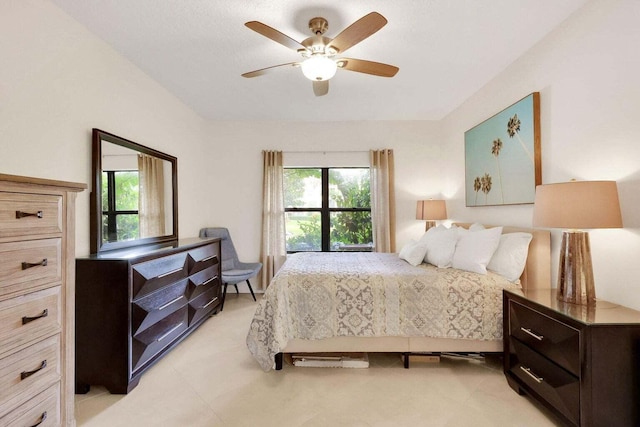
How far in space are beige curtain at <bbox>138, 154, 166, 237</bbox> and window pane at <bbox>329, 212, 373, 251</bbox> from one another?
7.78 feet

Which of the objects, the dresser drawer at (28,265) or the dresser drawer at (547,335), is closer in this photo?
the dresser drawer at (28,265)

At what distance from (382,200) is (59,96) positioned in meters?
3.57

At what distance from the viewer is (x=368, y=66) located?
2.17 metres

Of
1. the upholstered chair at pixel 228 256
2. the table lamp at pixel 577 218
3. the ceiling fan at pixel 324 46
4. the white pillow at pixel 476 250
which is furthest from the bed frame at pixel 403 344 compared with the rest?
the ceiling fan at pixel 324 46

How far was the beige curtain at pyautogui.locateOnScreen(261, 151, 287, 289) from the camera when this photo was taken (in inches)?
167

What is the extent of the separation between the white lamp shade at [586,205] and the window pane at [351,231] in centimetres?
283

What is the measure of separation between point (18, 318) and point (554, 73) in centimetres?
350

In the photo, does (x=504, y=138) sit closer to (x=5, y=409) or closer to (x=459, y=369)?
(x=459, y=369)

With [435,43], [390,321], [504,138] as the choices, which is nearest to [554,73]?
[504,138]

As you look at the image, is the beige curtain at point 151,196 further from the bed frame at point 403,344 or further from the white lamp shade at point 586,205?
the white lamp shade at point 586,205

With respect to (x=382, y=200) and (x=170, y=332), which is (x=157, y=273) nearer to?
(x=170, y=332)

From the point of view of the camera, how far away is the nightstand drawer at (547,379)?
146 cm


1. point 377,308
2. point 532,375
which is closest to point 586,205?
point 532,375

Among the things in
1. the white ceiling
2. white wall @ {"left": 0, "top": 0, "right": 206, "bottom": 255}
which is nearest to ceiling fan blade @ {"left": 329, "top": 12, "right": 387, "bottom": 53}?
the white ceiling
